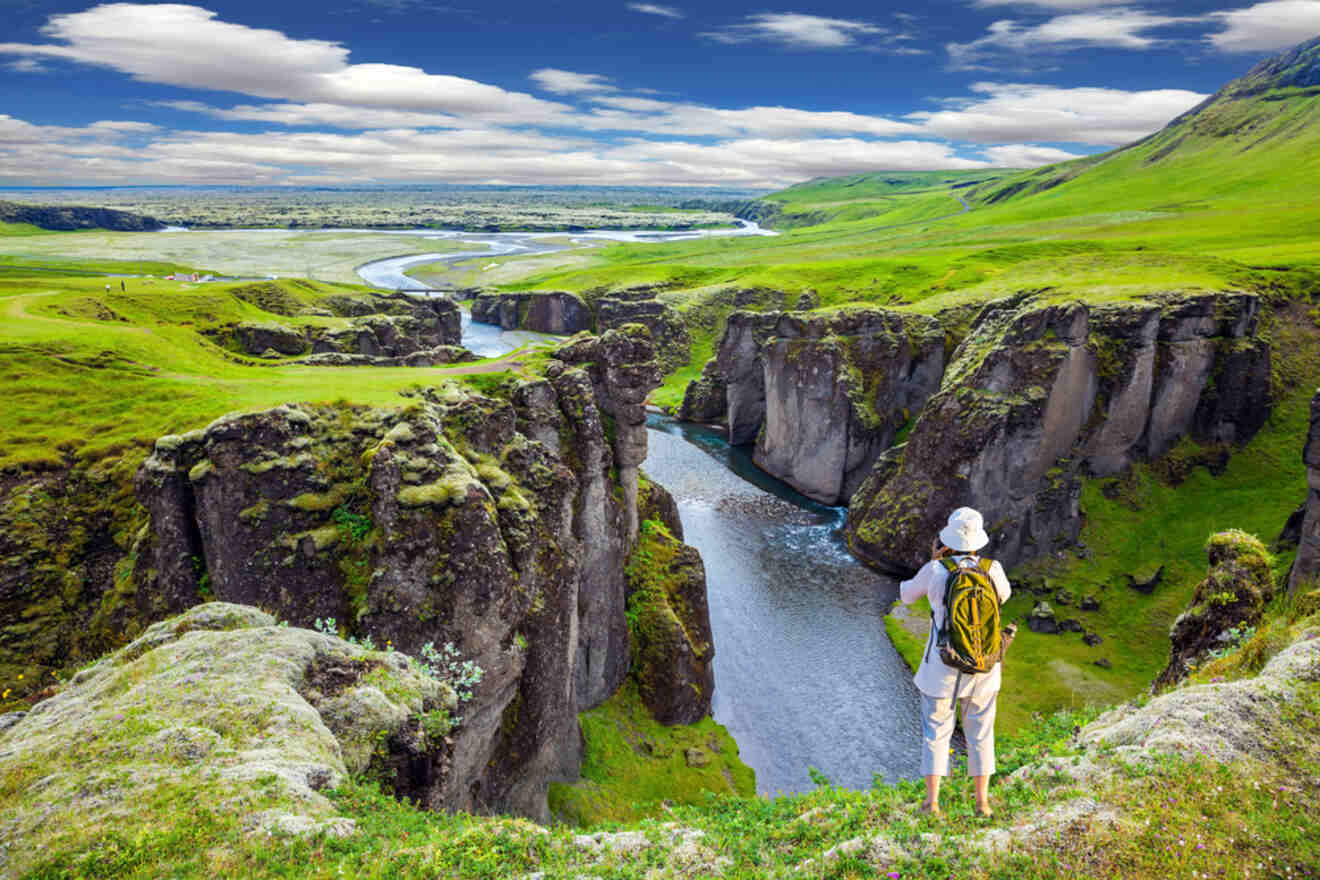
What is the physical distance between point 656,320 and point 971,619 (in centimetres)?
15903

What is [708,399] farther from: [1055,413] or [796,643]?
[796,643]

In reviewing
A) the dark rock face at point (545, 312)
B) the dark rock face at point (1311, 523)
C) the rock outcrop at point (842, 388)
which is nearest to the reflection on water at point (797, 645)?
the rock outcrop at point (842, 388)

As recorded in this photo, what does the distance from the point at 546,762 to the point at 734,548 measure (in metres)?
43.0

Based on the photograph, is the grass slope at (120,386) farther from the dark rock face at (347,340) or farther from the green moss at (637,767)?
the green moss at (637,767)

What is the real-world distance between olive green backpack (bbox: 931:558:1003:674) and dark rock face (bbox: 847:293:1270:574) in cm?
5830

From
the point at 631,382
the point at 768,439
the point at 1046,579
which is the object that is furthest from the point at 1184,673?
the point at 768,439

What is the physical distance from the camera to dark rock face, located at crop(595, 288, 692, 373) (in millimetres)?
160875

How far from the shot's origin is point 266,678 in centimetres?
1688

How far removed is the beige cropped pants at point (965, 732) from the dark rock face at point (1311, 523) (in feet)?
141

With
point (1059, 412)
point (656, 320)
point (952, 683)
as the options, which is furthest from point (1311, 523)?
point (656, 320)

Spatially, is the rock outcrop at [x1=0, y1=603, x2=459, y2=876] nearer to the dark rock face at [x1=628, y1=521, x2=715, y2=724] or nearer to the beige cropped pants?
the beige cropped pants

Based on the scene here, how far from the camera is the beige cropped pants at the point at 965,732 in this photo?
40.3ft

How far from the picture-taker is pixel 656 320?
167500 millimetres

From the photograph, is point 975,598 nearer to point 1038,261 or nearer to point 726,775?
point 726,775
